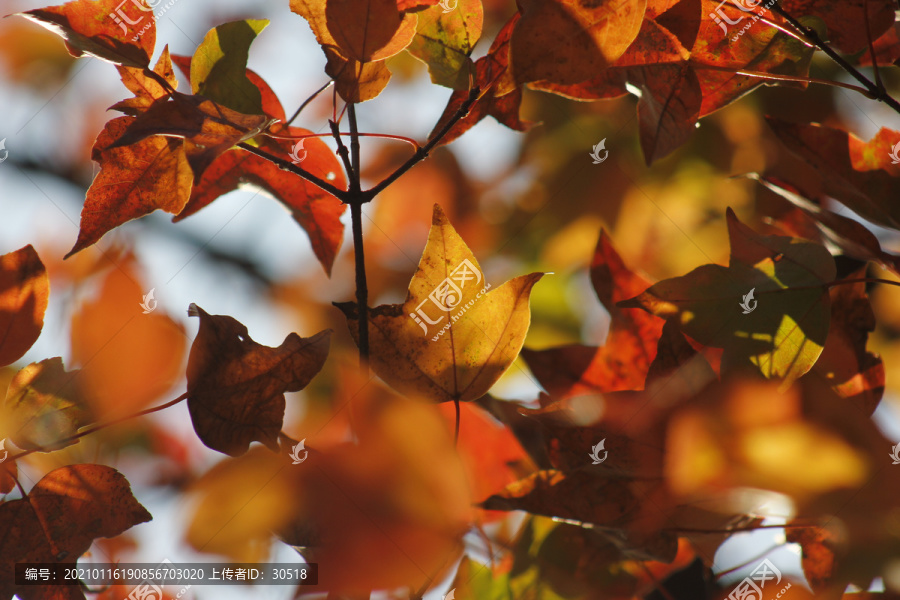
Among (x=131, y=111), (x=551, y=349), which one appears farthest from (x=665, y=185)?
(x=131, y=111)

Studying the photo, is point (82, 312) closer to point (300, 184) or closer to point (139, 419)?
point (139, 419)

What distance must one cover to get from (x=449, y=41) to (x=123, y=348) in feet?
1.27

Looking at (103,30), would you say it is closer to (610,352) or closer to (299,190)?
(299,190)

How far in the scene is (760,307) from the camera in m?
0.42

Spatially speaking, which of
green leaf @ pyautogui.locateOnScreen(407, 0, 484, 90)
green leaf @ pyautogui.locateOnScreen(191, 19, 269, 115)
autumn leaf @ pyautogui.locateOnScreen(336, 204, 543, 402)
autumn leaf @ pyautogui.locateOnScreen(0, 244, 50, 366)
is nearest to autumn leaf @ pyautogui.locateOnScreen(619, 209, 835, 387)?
autumn leaf @ pyautogui.locateOnScreen(336, 204, 543, 402)

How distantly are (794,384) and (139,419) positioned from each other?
70cm

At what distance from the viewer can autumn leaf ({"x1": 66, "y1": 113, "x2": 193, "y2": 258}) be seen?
0.40m

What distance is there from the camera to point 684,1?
0.41 m

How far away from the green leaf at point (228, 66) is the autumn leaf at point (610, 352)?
0.99 feet

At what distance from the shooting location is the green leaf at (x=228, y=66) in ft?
1.45

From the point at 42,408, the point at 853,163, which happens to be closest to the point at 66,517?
the point at 42,408

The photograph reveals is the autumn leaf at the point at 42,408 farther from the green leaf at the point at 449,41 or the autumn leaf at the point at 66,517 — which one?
the green leaf at the point at 449,41

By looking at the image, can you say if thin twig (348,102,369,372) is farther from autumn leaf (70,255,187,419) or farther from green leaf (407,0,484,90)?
autumn leaf (70,255,187,419)

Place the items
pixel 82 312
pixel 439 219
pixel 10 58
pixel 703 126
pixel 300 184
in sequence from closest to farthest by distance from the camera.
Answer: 1. pixel 439 219
2. pixel 300 184
3. pixel 82 312
4. pixel 703 126
5. pixel 10 58
